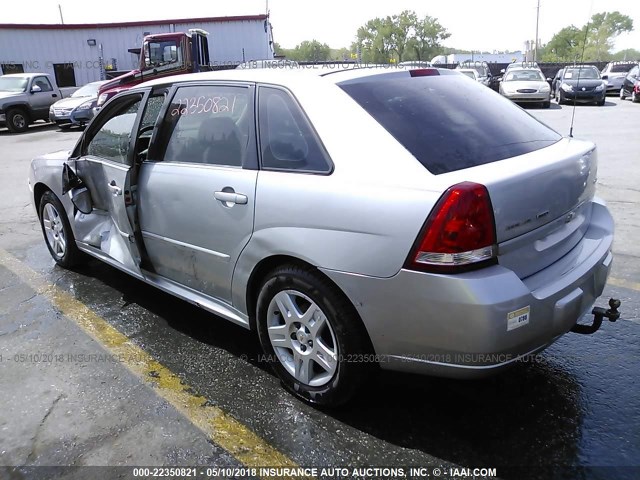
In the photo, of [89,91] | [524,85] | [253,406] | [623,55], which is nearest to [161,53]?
[89,91]

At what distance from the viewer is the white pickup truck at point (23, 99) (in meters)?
17.8

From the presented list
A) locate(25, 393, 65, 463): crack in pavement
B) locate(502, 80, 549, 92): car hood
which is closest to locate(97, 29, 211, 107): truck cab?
locate(502, 80, 549, 92): car hood

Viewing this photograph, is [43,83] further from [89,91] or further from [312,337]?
[312,337]

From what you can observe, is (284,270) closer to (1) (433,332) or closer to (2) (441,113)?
(1) (433,332)

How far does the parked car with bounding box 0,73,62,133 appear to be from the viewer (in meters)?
17.8

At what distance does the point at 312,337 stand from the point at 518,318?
0.96m

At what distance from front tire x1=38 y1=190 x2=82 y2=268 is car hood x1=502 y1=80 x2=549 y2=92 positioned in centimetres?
1807

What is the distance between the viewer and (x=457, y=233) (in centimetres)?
215

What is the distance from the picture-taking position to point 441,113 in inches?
107

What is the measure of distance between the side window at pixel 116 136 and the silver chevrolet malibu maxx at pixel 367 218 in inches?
13.5

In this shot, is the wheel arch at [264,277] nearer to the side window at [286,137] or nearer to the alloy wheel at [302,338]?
the alloy wheel at [302,338]

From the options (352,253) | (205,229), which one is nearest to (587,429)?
(352,253)

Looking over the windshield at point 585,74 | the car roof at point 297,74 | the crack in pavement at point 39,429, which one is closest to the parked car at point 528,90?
the windshield at point 585,74

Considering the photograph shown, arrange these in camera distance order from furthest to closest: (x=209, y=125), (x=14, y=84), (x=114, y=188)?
(x=14, y=84)
(x=114, y=188)
(x=209, y=125)
